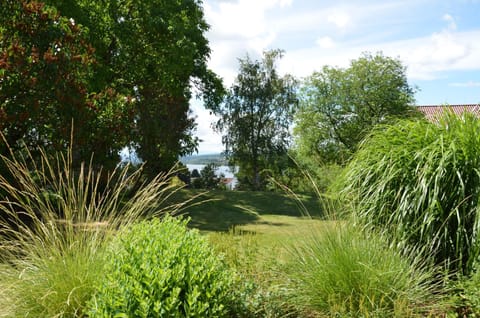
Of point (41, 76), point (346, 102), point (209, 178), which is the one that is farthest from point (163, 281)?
point (346, 102)

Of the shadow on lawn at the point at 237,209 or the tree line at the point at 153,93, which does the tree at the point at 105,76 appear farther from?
the shadow on lawn at the point at 237,209

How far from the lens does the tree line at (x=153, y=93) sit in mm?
7293

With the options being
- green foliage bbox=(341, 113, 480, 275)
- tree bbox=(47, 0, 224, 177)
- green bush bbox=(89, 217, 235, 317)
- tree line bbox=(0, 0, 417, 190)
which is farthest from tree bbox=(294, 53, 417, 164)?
green bush bbox=(89, 217, 235, 317)

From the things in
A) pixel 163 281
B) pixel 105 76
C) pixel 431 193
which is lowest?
pixel 163 281

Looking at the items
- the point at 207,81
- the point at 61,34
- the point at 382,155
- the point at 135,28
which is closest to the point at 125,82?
the point at 135,28

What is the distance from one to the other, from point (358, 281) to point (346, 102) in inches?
814

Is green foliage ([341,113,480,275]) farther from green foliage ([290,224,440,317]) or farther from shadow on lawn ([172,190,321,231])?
shadow on lawn ([172,190,321,231])

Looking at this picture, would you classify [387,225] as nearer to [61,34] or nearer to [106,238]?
[106,238]

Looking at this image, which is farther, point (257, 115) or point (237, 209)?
point (257, 115)

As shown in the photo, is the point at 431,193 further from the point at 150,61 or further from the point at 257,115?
the point at 257,115

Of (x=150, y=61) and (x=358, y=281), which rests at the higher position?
(x=150, y=61)

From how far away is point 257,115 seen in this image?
21938 mm

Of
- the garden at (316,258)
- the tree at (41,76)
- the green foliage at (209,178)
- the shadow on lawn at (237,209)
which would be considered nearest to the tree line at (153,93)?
the tree at (41,76)

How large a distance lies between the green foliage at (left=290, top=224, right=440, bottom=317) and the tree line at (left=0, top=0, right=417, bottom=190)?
3.60ft
